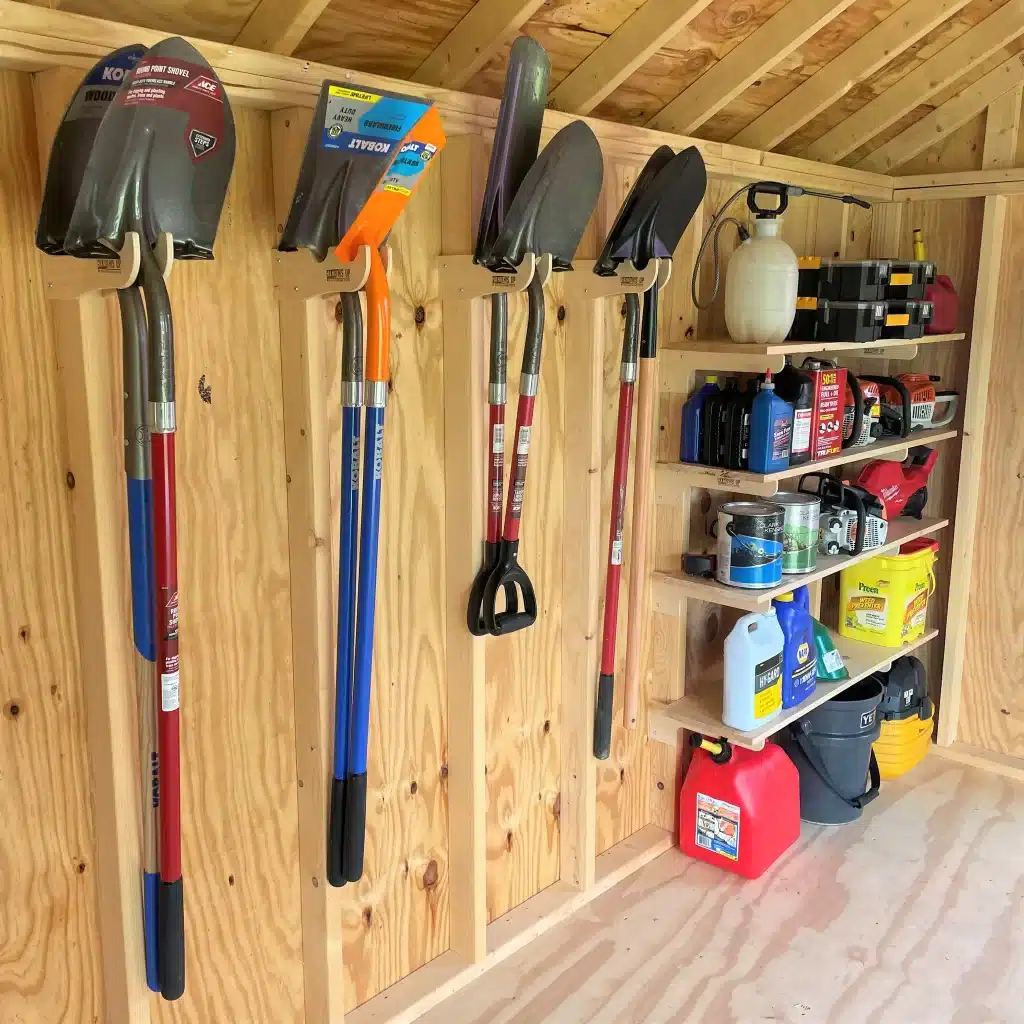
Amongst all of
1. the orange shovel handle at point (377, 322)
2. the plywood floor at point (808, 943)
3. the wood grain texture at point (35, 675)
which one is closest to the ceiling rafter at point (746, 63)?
the orange shovel handle at point (377, 322)

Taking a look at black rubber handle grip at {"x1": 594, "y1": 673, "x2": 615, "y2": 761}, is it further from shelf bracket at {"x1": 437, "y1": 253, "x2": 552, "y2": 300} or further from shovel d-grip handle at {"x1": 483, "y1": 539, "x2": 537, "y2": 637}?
shelf bracket at {"x1": 437, "y1": 253, "x2": 552, "y2": 300}

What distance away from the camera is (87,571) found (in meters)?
1.41

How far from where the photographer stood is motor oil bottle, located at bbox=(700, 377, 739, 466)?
230cm

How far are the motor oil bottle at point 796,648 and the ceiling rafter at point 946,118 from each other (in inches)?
51.5

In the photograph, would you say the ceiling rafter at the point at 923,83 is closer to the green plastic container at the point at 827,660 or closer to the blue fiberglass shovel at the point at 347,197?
the green plastic container at the point at 827,660

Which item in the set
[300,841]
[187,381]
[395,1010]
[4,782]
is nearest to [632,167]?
[187,381]

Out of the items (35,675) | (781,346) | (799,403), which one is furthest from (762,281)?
(35,675)

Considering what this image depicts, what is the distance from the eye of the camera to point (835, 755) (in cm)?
267

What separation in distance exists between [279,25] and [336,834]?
4.18ft

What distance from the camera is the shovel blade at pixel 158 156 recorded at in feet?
3.92

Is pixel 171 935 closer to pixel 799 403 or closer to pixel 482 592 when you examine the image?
pixel 482 592

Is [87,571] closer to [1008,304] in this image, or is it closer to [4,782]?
[4,782]

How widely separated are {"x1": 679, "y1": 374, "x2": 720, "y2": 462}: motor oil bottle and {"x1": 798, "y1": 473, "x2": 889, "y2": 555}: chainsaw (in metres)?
0.41

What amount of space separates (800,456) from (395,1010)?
1.49m
